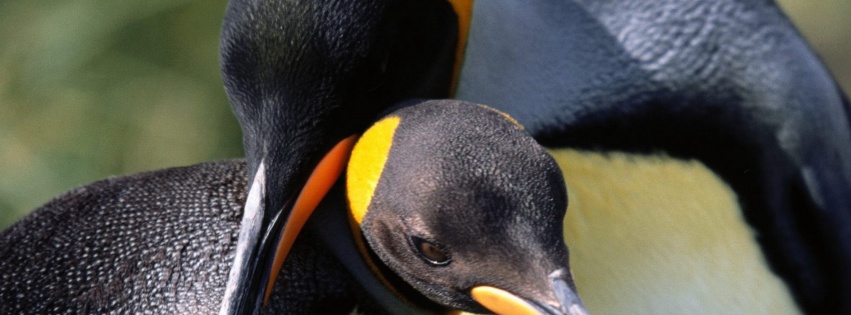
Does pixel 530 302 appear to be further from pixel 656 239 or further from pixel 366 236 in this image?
pixel 656 239

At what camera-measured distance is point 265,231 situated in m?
1.21

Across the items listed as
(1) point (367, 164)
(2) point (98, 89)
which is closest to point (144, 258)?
(1) point (367, 164)

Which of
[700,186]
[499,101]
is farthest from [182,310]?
[700,186]

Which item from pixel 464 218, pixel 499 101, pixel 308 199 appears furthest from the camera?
pixel 499 101

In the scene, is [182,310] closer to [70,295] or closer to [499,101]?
[70,295]

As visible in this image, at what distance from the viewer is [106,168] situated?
2.73m

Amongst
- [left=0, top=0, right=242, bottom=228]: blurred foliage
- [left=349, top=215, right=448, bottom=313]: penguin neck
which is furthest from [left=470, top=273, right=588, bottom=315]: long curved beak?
[left=0, top=0, right=242, bottom=228]: blurred foliage

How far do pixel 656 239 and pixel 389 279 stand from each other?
45 centimetres

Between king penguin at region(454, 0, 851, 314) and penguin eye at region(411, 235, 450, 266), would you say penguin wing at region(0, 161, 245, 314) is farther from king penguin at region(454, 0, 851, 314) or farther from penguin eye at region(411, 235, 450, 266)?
king penguin at region(454, 0, 851, 314)

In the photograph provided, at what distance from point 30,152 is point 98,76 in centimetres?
22

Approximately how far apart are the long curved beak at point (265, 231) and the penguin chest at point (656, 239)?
1.20 ft

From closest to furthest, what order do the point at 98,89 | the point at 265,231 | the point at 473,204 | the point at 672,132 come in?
the point at 473,204, the point at 265,231, the point at 672,132, the point at 98,89

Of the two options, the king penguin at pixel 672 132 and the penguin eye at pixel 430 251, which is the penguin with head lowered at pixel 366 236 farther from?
the king penguin at pixel 672 132

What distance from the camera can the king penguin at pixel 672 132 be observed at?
150 cm
